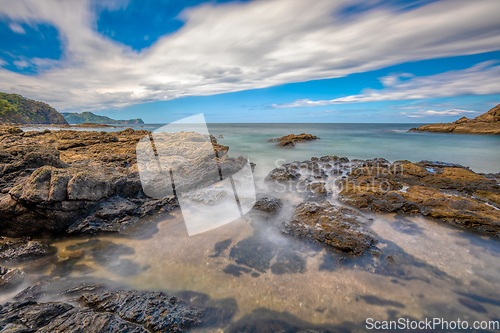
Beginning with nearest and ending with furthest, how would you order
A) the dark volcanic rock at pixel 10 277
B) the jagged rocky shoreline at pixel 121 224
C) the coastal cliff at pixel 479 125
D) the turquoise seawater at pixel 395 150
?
1. the jagged rocky shoreline at pixel 121 224
2. the dark volcanic rock at pixel 10 277
3. the turquoise seawater at pixel 395 150
4. the coastal cliff at pixel 479 125

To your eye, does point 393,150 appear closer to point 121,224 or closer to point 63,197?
point 121,224

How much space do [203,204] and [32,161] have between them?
597cm

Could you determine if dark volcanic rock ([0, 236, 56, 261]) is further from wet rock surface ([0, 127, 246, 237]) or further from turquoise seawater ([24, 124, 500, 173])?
turquoise seawater ([24, 124, 500, 173])

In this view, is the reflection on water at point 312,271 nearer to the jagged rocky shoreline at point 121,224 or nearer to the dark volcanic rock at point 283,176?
the jagged rocky shoreline at point 121,224

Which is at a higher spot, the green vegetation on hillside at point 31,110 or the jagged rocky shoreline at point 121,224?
the green vegetation on hillside at point 31,110

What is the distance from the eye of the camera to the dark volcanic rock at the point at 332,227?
517 centimetres

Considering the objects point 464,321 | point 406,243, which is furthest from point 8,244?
point 406,243

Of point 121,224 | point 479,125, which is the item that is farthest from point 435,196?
point 479,125

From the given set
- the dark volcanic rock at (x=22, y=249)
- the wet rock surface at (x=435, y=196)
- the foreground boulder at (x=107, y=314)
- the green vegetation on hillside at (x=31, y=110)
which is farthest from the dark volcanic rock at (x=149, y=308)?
the green vegetation on hillside at (x=31, y=110)

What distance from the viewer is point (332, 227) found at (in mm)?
5664

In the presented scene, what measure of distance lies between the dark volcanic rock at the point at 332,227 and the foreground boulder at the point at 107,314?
363 centimetres

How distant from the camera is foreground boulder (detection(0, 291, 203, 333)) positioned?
2.62m

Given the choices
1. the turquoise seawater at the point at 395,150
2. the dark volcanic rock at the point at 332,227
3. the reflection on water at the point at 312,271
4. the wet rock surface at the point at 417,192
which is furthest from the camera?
the turquoise seawater at the point at 395,150

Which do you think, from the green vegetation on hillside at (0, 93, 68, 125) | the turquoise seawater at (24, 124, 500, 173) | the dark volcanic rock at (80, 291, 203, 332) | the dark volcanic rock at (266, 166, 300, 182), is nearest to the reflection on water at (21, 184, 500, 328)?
the dark volcanic rock at (80, 291, 203, 332)
